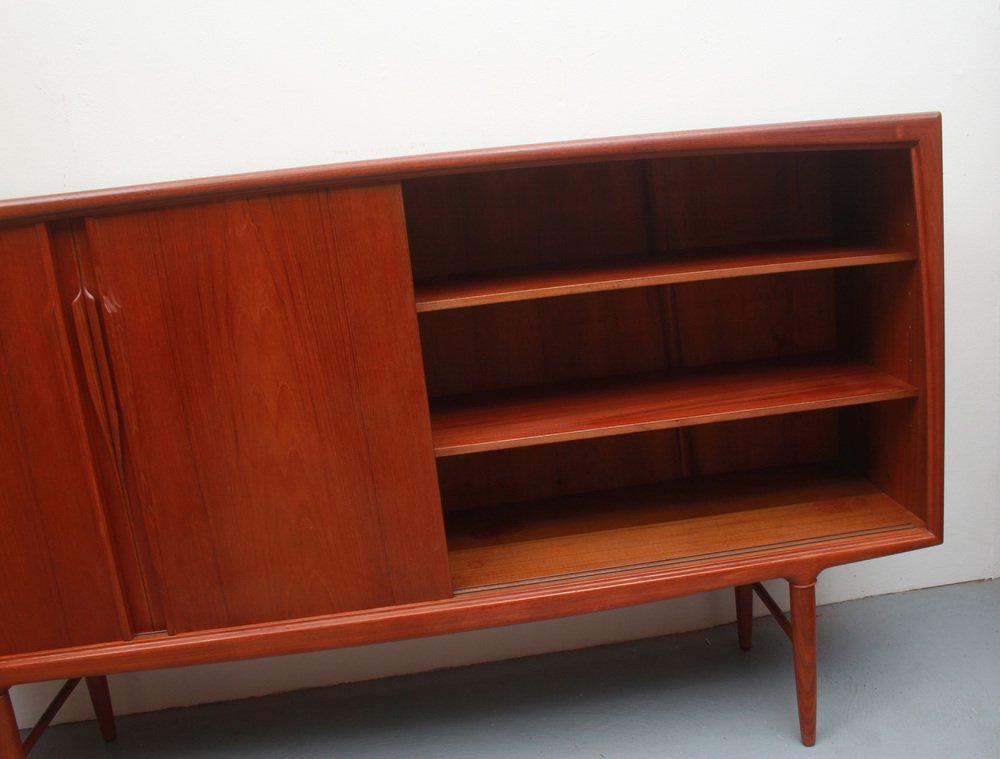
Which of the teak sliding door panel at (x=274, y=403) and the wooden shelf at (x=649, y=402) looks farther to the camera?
the wooden shelf at (x=649, y=402)

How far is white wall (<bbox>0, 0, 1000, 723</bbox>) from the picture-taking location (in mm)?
1702

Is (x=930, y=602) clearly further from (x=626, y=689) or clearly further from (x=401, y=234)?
(x=401, y=234)

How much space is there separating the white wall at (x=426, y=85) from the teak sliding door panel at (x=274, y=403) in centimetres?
56

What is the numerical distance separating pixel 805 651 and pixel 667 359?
0.68 metres

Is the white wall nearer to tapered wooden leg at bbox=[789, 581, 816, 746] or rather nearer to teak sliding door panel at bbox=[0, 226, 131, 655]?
teak sliding door panel at bbox=[0, 226, 131, 655]

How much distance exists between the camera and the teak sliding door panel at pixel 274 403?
4.19 feet

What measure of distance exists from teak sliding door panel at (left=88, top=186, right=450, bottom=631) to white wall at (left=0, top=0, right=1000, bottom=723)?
22.1 inches

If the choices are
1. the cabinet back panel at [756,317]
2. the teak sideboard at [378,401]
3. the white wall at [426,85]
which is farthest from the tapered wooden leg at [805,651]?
the white wall at [426,85]

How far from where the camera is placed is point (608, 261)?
1688 mm

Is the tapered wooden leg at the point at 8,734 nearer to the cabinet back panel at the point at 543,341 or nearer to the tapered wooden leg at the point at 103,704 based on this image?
the tapered wooden leg at the point at 103,704

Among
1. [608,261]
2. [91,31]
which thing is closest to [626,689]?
[608,261]

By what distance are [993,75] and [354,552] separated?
1850 mm

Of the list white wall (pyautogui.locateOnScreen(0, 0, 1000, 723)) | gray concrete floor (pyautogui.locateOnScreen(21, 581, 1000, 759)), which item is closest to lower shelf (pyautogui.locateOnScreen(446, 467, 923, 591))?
gray concrete floor (pyautogui.locateOnScreen(21, 581, 1000, 759))

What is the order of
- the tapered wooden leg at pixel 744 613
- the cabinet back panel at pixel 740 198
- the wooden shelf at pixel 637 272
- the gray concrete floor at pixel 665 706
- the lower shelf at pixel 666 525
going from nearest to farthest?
the wooden shelf at pixel 637 272 < the lower shelf at pixel 666 525 < the gray concrete floor at pixel 665 706 < the cabinet back panel at pixel 740 198 < the tapered wooden leg at pixel 744 613
